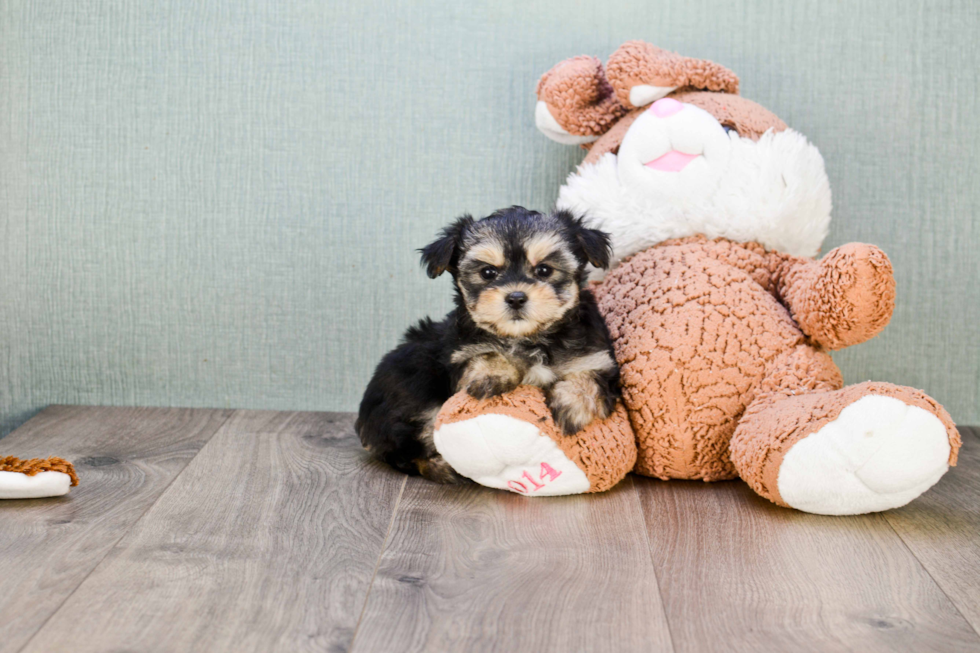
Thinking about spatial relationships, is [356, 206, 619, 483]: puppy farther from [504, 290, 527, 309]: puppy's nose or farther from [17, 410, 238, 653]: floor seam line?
[17, 410, 238, 653]: floor seam line

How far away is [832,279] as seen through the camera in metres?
1.99

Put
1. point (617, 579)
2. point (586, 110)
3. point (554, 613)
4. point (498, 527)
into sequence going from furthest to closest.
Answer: point (586, 110) → point (498, 527) → point (617, 579) → point (554, 613)

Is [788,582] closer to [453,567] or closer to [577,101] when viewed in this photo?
[453,567]

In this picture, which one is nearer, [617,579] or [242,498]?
[617,579]

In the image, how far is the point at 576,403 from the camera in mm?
1938

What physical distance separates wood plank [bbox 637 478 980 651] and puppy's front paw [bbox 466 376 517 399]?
0.44 metres

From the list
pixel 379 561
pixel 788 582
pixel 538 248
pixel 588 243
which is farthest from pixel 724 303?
pixel 379 561

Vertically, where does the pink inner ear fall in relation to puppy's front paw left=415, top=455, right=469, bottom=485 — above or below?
above

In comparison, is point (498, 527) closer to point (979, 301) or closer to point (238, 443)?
point (238, 443)

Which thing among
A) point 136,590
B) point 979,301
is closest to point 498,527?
point 136,590

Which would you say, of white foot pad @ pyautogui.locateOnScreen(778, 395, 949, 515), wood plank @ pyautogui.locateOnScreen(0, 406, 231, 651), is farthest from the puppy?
wood plank @ pyautogui.locateOnScreen(0, 406, 231, 651)

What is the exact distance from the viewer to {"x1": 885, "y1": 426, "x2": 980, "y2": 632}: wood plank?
61.3 inches

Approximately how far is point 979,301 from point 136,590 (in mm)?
2632

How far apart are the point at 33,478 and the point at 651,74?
1.86 metres
